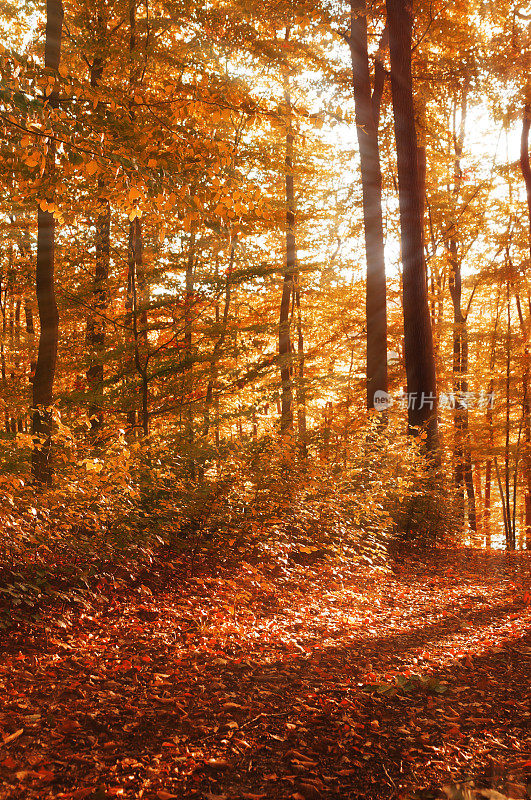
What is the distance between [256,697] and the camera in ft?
12.3

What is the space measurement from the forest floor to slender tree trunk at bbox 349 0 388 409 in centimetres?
580

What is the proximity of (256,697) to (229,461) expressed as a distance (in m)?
3.34

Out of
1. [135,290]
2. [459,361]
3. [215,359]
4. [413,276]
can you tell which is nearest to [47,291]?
[135,290]

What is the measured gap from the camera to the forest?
10.5ft

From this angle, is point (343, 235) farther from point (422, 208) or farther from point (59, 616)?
point (59, 616)

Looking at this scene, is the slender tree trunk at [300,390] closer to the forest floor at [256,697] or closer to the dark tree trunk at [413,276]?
the dark tree trunk at [413,276]

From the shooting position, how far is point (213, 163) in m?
4.95

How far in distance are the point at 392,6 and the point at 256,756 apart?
1263 cm

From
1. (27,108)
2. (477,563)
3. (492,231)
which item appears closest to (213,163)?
(27,108)

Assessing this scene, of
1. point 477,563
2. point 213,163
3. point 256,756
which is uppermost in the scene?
point 213,163

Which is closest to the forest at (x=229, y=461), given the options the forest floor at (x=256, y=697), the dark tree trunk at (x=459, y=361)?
the forest floor at (x=256, y=697)

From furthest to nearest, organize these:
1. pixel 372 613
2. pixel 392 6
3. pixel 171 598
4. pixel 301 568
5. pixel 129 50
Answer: pixel 392 6 → pixel 129 50 → pixel 301 568 → pixel 372 613 → pixel 171 598

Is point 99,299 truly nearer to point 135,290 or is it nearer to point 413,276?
point 135,290

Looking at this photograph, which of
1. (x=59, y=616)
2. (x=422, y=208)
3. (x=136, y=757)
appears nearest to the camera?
(x=136, y=757)
